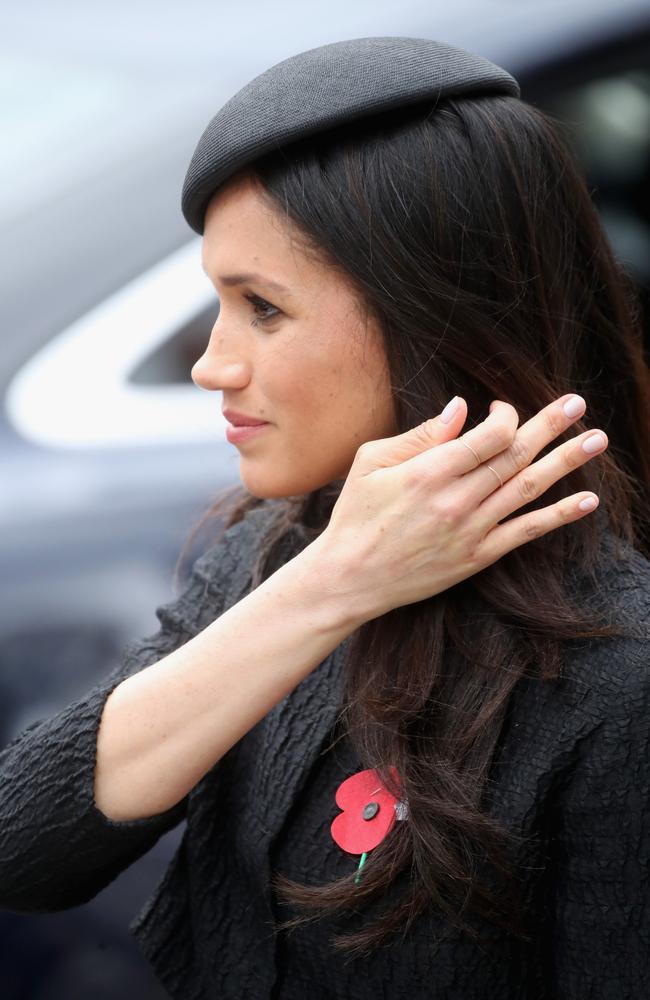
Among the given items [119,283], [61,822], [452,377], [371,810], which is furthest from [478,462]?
[119,283]

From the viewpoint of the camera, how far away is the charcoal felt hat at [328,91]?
1.52m

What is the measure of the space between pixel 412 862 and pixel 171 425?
2.74ft

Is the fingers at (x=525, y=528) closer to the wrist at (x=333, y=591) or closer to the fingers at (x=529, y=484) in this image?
the fingers at (x=529, y=484)

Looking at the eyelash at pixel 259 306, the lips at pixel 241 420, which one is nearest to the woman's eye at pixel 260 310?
the eyelash at pixel 259 306

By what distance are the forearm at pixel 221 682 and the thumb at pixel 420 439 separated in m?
0.11

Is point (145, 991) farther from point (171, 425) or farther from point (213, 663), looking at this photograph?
point (171, 425)

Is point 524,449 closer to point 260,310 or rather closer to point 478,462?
point 478,462

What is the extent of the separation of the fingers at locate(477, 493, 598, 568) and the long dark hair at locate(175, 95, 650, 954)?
0.36 feet

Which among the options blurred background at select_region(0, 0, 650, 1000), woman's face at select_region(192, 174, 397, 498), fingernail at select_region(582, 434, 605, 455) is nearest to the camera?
fingernail at select_region(582, 434, 605, 455)

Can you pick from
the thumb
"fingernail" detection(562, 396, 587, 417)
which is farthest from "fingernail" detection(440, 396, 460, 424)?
"fingernail" detection(562, 396, 587, 417)

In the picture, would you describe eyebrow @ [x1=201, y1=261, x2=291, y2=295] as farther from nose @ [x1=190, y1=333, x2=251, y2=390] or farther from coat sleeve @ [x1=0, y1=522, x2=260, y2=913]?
coat sleeve @ [x1=0, y1=522, x2=260, y2=913]

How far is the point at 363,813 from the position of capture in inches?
63.2

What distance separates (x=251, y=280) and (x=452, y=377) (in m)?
0.25

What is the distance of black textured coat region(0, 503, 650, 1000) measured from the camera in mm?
1487
